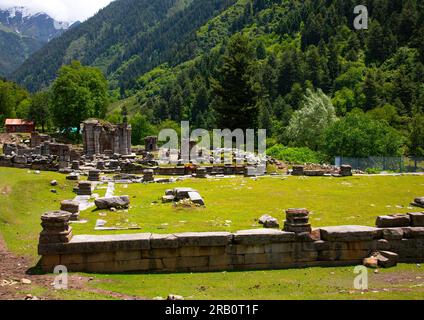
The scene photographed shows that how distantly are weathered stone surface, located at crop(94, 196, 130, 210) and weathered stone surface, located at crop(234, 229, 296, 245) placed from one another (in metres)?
7.50

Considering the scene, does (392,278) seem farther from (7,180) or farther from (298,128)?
(298,128)

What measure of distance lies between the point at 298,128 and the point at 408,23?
61176 mm

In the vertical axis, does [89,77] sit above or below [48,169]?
above

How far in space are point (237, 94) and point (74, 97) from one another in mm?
29429

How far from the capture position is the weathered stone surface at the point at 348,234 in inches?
520

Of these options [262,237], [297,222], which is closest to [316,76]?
[297,222]

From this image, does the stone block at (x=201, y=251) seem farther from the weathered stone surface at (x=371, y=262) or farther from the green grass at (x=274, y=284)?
the weathered stone surface at (x=371, y=262)

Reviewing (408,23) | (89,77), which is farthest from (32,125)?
(408,23)

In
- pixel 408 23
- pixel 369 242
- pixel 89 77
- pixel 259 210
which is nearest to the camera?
pixel 369 242

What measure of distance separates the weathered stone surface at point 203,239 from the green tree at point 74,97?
6442 centimetres

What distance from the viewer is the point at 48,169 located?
3522 centimetres

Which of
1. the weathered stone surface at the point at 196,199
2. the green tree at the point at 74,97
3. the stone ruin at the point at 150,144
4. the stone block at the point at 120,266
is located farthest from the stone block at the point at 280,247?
the green tree at the point at 74,97
